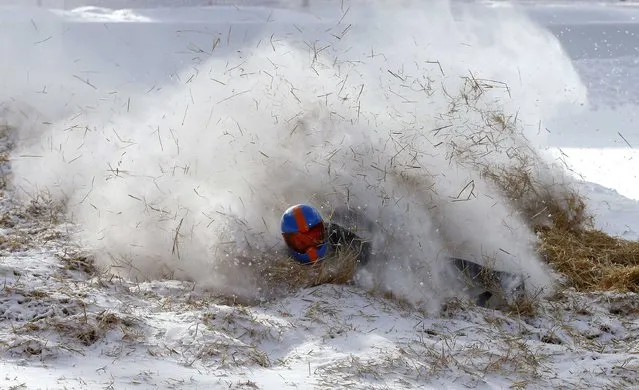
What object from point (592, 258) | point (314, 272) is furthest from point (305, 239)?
point (592, 258)

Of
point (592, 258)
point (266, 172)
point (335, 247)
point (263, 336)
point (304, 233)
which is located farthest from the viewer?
point (592, 258)

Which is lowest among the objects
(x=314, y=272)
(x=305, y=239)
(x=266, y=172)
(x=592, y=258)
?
(x=592, y=258)

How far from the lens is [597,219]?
22.2ft

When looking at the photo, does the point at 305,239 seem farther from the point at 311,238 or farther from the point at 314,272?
the point at 314,272

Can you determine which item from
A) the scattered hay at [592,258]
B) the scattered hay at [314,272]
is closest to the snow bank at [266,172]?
the scattered hay at [314,272]

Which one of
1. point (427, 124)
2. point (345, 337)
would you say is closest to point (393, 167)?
point (427, 124)

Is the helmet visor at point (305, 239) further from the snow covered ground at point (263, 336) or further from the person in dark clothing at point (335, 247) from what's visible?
the snow covered ground at point (263, 336)

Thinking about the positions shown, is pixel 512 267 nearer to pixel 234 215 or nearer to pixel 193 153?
pixel 234 215

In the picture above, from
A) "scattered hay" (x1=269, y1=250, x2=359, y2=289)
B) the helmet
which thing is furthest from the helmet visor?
"scattered hay" (x1=269, y1=250, x2=359, y2=289)

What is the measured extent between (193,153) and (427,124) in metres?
1.72

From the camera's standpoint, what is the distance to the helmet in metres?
4.66

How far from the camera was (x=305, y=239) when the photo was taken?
4691mm

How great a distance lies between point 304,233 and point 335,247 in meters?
0.30

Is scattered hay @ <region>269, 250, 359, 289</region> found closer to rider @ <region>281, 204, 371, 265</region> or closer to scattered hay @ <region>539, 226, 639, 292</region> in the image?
rider @ <region>281, 204, 371, 265</region>
